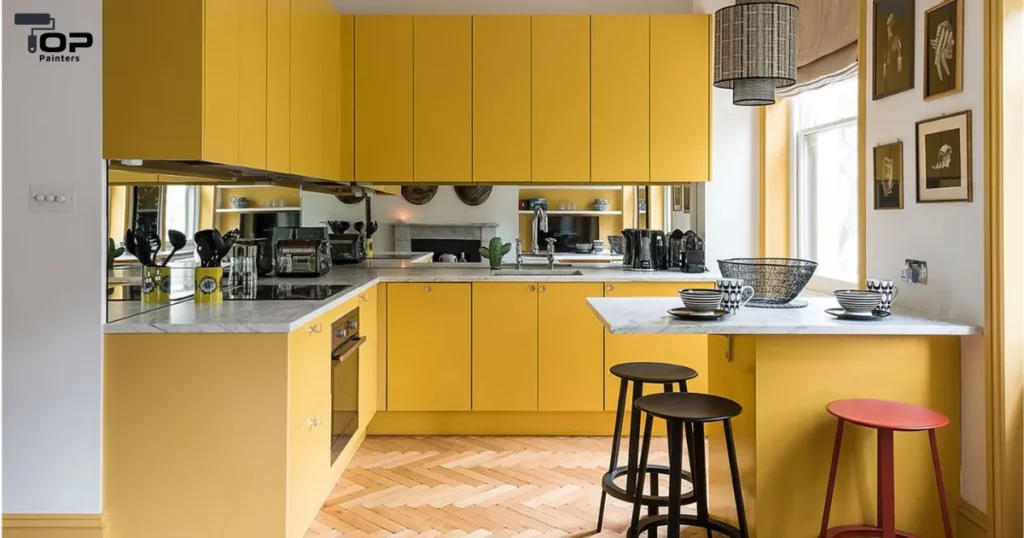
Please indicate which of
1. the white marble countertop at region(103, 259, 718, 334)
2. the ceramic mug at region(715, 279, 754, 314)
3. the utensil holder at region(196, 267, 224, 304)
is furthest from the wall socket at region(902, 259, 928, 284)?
the utensil holder at region(196, 267, 224, 304)

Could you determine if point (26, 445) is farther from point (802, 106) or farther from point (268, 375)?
point (802, 106)

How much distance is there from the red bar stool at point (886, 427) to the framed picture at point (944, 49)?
42.6 inches

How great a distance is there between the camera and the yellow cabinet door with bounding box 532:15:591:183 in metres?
4.50

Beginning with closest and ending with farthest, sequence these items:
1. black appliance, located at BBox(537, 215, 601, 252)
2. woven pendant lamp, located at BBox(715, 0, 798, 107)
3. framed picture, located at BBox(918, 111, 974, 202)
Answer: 1. framed picture, located at BBox(918, 111, 974, 202)
2. woven pendant lamp, located at BBox(715, 0, 798, 107)
3. black appliance, located at BBox(537, 215, 601, 252)

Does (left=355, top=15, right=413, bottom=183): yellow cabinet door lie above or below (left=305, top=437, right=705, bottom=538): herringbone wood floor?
above

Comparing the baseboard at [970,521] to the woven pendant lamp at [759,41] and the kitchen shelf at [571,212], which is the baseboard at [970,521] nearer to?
the woven pendant lamp at [759,41]

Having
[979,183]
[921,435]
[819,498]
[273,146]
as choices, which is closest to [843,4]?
[979,183]

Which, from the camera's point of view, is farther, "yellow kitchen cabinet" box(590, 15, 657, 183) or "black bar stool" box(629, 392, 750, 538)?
"yellow kitchen cabinet" box(590, 15, 657, 183)

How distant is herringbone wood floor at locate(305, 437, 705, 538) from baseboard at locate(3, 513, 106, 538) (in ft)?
2.51

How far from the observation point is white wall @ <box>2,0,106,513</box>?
2477mm

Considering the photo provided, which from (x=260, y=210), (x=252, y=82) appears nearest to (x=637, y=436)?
(x=252, y=82)

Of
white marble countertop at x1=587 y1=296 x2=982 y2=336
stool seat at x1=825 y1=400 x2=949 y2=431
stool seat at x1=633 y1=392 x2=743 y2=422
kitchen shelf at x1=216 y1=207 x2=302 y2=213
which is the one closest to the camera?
stool seat at x1=825 y1=400 x2=949 y2=431

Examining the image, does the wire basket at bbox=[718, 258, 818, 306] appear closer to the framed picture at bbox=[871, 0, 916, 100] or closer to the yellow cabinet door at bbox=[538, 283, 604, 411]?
the framed picture at bbox=[871, 0, 916, 100]

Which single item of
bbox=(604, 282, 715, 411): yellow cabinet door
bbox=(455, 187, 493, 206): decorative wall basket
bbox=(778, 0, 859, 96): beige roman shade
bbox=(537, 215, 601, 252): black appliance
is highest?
bbox=(778, 0, 859, 96): beige roman shade
